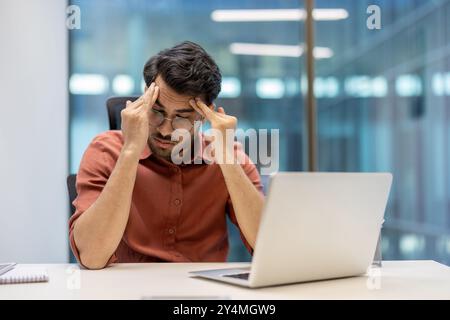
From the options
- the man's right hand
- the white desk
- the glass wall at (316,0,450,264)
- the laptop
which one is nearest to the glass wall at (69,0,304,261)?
the glass wall at (316,0,450,264)

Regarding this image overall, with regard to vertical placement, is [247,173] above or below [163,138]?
below

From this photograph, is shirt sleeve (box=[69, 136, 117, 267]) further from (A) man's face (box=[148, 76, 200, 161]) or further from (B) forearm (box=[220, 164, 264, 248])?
(B) forearm (box=[220, 164, 264, 248])

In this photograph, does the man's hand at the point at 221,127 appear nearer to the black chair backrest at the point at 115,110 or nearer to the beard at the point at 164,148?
the beard at the point at 164,148

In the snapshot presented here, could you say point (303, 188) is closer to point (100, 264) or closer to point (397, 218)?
point (100, 264)

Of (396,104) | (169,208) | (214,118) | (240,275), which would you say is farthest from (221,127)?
(396,104)

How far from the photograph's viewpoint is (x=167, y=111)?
5.46 feet

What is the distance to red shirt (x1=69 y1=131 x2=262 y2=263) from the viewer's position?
1.67 meters

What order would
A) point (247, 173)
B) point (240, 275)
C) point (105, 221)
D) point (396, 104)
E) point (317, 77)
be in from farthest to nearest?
1. point (396, 104)
2. point (317, 77)
3. point (247, 173)
4. point (105, 221)
5. point (240, 275)

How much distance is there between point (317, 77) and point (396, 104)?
0.54m

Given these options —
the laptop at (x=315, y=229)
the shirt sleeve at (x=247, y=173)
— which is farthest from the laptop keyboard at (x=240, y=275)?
the shirt sleeve at (x=247, y=173)

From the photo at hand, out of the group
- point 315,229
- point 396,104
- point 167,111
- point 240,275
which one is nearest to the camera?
point 315,229

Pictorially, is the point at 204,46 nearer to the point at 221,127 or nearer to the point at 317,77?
the point at 317,77

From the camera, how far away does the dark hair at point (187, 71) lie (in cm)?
164

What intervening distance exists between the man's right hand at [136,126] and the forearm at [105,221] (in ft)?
0.20
